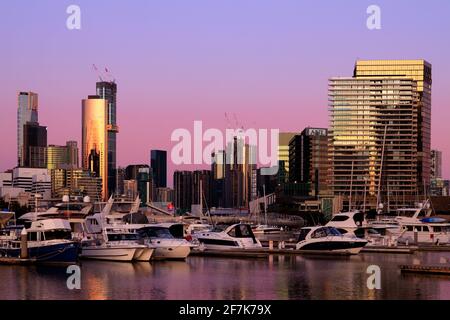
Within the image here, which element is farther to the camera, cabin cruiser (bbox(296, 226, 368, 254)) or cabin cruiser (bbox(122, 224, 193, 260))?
cabin cruiser (bbox(296, 226, 368, 254))

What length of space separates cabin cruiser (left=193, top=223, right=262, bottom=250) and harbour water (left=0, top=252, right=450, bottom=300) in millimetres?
8391

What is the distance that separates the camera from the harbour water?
52969 millimetres

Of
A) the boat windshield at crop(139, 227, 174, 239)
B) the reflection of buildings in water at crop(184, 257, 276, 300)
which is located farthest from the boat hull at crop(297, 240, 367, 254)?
the boat windshield at crop(139, 227, 174, 239)

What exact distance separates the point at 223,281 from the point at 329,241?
2653 cm

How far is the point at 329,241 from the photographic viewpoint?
8519 cm

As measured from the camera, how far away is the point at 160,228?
260 ft

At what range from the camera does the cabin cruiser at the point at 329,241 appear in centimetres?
8438

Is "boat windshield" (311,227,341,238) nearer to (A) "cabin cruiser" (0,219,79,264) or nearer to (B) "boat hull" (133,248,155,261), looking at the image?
(B) "boat hull" (133,248,155,261)

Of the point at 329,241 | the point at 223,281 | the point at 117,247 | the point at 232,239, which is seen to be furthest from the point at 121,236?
the point at 329,241

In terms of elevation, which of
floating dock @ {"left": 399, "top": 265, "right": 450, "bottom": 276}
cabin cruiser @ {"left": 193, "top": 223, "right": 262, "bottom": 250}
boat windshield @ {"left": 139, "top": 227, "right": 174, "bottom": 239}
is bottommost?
floating dock @ {"left": 399, "top": 265, "right": 450, "bottom": 276}

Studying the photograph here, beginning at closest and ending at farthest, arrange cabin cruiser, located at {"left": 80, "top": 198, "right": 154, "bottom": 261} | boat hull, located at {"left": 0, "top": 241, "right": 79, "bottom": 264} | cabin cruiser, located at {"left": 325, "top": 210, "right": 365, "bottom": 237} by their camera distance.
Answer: boat hull, located at {"left": 0, "top": 241, "right": 79, "bottom": 264}
cabin cruiser, located at {"left": 80, "top": 198, "right": 154, "bottom": 261}
cabin cruiser, located at {"left": 325, "top": 210, "right": 365, "bottom": 237}
